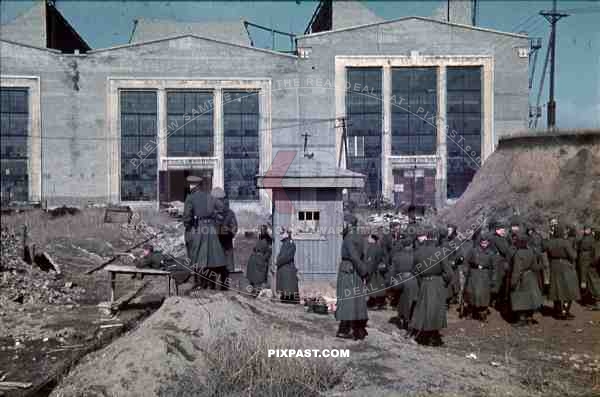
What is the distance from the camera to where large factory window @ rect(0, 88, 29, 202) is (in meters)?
32.5

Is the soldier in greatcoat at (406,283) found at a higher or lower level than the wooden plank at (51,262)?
higher

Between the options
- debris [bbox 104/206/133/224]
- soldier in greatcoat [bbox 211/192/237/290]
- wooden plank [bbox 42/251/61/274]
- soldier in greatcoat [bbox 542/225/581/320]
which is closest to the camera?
soldier in greatcoat [bbox 211/192/237/290]

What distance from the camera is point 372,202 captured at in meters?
20.9

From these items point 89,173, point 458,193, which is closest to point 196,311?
point 458,193

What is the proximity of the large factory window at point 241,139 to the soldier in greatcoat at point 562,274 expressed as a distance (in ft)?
70.8

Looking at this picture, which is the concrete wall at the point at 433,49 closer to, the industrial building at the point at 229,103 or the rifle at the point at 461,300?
the industrial building at the point at 229,103

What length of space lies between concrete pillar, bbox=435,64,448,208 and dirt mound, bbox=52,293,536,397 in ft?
60.2

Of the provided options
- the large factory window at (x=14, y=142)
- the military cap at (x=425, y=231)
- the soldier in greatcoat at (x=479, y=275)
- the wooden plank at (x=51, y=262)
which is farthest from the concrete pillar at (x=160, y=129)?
the soldier in greatcoat at (x=479, y=275)

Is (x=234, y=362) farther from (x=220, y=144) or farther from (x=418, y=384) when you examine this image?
(x=220, y=144)

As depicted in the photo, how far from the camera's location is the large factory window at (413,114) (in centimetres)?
3088

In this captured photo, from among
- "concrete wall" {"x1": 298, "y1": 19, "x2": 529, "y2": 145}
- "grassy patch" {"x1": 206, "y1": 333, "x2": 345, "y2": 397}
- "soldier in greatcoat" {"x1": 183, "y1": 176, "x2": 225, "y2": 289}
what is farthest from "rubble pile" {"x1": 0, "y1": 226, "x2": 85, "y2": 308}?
"concrete wall" {"x1": 298, "y1": 19, "x2": 529, "y2": 145}

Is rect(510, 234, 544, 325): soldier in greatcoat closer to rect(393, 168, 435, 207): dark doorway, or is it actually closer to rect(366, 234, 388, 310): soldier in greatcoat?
rect(366, 234, 388, 310): soldier in greatcoat

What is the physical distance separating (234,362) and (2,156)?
2965cm

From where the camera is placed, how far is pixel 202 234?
1017 centimetres
